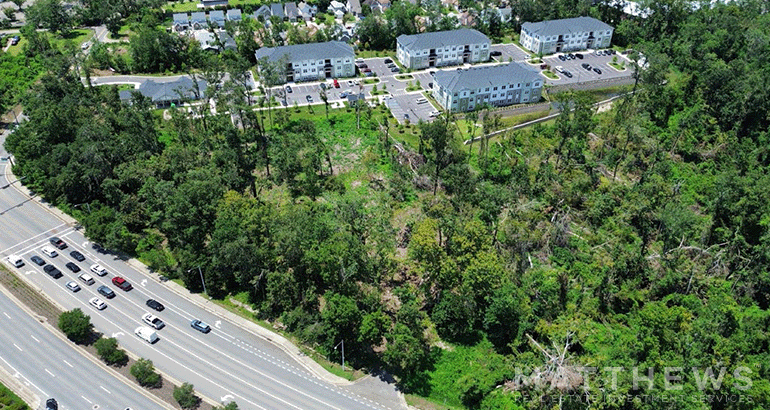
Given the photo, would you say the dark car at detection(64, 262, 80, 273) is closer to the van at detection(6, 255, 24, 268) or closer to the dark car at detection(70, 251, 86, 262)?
the dark car at detection(70, 251, 86, 262)

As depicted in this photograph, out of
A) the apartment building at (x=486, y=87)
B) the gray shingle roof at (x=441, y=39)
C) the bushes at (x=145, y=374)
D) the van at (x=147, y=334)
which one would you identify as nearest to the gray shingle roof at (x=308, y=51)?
the gray shingle roof at (x=441, y=39)

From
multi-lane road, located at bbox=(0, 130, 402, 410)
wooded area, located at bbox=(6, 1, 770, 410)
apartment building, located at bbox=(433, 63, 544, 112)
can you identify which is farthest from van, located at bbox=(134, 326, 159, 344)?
apartment building, located at bbox=(433, 63, 544, 112)

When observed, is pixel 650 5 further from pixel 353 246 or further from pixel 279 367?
pixel 279 367

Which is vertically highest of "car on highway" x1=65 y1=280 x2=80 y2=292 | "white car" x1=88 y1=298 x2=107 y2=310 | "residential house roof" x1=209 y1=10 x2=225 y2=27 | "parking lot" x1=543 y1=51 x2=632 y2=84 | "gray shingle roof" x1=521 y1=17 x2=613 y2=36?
"gray shingle roof" x1=521 y1=17 x2=613 y2=36

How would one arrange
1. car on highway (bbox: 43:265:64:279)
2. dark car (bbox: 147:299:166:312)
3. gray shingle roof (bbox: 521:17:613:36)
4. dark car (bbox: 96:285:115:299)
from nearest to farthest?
dark car (bbox: 147:299:166:312) → dark car (bbox: 96:285:115:299) → car on highway (bbox: 43:265:64:279) → gray shingle roof (bbox: 521:17:613:36)

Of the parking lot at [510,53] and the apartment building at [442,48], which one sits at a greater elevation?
the apartment building at [442,48]

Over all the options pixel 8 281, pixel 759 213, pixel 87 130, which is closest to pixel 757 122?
pixel 759 213

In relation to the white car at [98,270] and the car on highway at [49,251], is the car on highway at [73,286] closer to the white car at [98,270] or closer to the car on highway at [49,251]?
the white car at [98,270]
